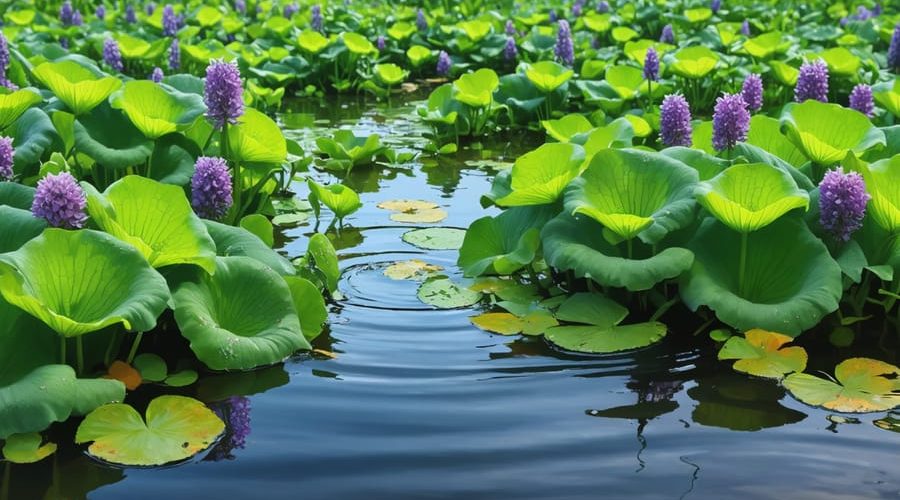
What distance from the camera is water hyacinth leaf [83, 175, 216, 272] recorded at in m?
2.54

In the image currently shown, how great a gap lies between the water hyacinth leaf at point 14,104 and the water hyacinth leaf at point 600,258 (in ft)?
6.02

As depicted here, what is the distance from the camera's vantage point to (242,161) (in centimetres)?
362

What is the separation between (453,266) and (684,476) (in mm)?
1539

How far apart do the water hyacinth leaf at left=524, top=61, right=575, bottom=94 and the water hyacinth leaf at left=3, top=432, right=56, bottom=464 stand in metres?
3.96

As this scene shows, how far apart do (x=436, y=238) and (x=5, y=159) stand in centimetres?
156

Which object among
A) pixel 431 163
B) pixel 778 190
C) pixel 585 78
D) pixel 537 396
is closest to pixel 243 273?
pixel 537 396

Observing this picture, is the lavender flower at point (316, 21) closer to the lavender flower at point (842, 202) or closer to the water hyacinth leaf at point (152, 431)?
the lavender flower at point (842, 202)

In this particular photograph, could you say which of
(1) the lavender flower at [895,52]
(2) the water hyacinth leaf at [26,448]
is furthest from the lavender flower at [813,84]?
(1) the lavender flower at [895,52]

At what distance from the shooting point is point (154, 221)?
268 cm

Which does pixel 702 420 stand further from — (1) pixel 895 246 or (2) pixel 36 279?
(2) pixel 36 279

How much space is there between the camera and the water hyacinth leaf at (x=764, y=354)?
2.62 meters

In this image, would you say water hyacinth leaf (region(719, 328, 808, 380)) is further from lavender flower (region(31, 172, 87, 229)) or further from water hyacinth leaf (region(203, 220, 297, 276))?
lavender flower (region(31, 172, 87, 229))

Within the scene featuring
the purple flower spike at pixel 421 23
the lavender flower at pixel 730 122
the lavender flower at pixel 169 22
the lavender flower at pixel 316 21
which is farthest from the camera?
the purple flower spike at pixel 421 23

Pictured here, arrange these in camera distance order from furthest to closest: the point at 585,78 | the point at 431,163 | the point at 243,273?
the point at 585,78 → the point at 431,163 → the point at 243,273
